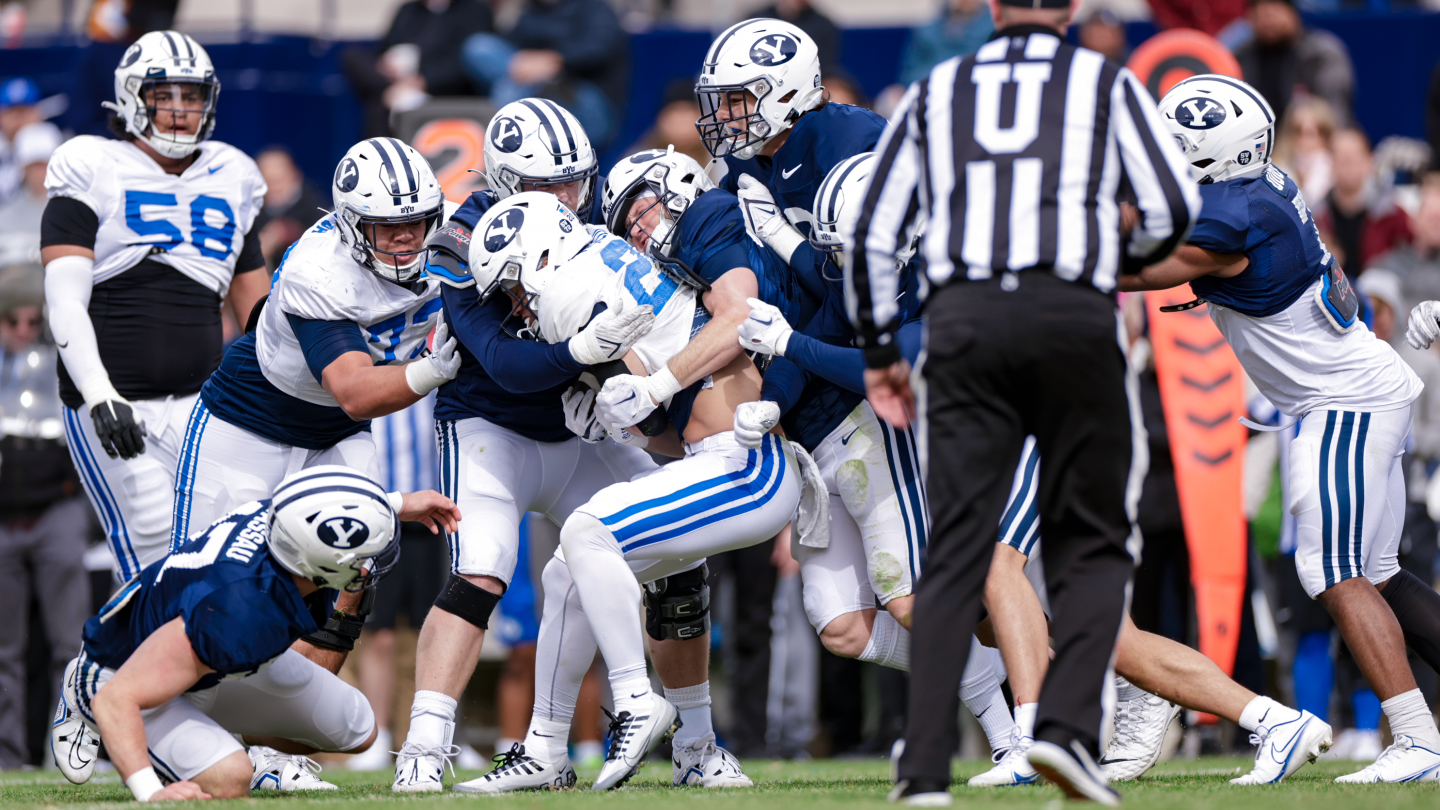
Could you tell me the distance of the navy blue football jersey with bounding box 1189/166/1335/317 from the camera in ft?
17.0

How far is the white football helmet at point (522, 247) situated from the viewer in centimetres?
520

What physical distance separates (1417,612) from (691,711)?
8.09ft

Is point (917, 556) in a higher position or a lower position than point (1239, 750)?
higher

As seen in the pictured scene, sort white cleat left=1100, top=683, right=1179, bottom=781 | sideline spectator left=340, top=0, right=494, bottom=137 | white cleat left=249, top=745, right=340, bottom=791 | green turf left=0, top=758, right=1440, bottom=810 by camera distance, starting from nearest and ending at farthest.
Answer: green turf left=0, top=758, right=1440, bottom=810, white cleat left=1100, top=683, right=1179, bottom=781, white cleat left=249, top=745, right=340, bottom=791, sideline spectator left=340, top=0, right=494, bottom=137

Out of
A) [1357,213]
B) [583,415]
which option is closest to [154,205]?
[583,415]

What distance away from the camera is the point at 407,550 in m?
8.79

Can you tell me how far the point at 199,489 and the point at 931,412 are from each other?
10.2 feet

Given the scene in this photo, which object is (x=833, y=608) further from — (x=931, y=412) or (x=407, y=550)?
(x=407, y=550)

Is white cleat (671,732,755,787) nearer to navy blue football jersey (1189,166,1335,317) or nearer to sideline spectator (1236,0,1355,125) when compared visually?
navy blue football jersey (1189,166,1335,317)

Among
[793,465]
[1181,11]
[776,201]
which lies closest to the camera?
[793,465]

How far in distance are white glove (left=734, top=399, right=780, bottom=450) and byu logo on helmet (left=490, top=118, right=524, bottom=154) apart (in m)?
1.27

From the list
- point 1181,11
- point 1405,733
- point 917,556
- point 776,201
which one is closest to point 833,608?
point 917,556

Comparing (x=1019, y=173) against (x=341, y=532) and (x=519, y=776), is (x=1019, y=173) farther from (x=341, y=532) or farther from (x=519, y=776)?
(x=519, y=776)

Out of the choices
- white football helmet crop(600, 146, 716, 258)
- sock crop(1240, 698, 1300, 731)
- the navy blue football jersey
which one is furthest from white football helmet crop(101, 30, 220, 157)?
sock crop(1240, 698, 1300, 731)
